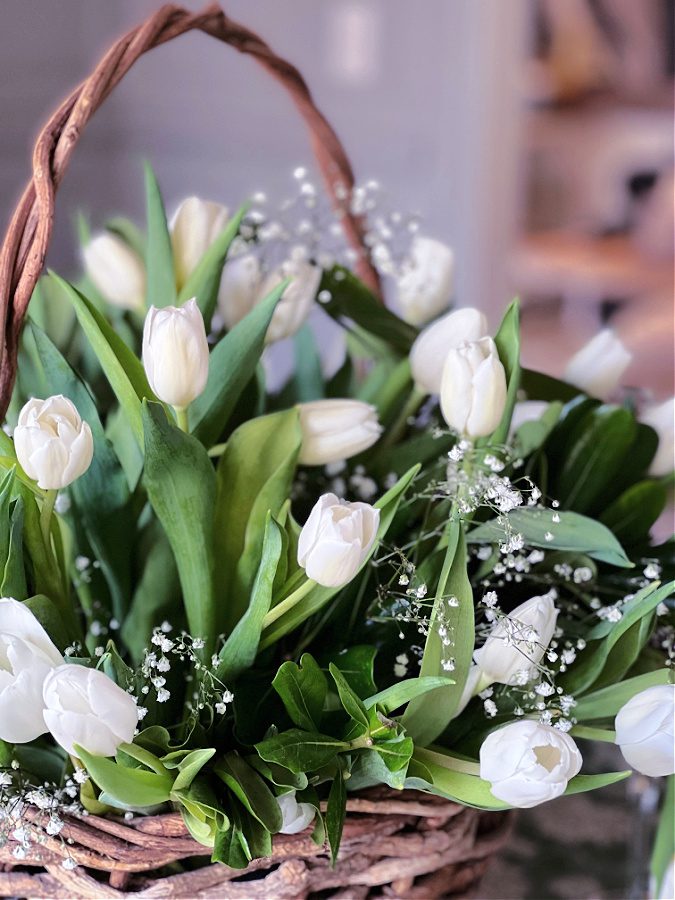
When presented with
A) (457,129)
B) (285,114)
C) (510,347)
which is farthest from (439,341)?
(285,114)

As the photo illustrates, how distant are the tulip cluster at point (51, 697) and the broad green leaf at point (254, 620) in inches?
2.2

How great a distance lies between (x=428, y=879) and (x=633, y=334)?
5.12 feet

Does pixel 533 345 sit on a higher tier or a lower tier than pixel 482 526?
lower

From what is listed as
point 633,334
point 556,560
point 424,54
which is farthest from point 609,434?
point 424,54

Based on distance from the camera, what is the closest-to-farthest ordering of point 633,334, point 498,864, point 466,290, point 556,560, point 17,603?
point 17,603
point 556,560
point 498,864
point 633,334
point 466,290

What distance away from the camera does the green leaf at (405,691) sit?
1.05ft

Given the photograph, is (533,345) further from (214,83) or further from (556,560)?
(556,560)

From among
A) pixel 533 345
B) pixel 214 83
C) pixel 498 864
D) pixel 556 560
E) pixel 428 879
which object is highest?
pixel 214 83

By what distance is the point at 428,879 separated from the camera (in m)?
0.40

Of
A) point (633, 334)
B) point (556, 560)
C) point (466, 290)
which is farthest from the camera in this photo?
point (466, 290)

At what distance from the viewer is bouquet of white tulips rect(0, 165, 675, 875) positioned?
33 centimetres

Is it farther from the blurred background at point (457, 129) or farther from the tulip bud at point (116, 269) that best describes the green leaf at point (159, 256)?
the blurred background at point (457, 129)

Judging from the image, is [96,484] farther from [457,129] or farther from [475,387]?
[457,129]

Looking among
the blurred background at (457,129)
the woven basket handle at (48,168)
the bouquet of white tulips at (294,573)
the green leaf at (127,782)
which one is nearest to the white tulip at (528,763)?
the bouquet of white tulips at (294,573)
